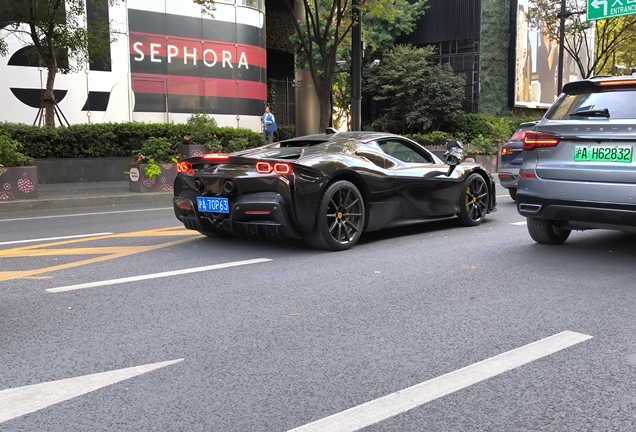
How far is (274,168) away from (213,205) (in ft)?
2.74

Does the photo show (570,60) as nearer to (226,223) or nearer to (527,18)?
(527,18)

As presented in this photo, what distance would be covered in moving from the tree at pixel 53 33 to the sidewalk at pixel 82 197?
3.00 metres

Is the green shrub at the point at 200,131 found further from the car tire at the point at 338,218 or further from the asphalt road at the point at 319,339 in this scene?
the car tire at the point at 338,218

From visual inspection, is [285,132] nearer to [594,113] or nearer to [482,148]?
[482,148]

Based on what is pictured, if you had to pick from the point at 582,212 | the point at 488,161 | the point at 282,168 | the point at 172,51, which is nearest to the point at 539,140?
the point at 582,212

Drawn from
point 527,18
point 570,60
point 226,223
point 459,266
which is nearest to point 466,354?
point 459,266

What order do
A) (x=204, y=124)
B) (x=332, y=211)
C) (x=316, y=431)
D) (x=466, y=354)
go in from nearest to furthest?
(x=316, y=431) → (x=466, y=354) → (x=332, y=211) → (x=204, y=124)

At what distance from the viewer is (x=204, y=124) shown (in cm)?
1670

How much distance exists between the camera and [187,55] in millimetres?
25703

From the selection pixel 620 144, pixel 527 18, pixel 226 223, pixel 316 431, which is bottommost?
pixel 316 431

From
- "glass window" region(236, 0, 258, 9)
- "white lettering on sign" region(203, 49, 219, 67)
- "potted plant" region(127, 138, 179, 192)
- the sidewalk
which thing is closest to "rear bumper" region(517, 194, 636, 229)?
the sidewalk

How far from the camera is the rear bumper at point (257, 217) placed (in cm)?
641

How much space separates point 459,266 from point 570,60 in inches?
1376

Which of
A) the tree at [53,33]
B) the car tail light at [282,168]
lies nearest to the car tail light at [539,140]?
the car tail light at [282,168]
